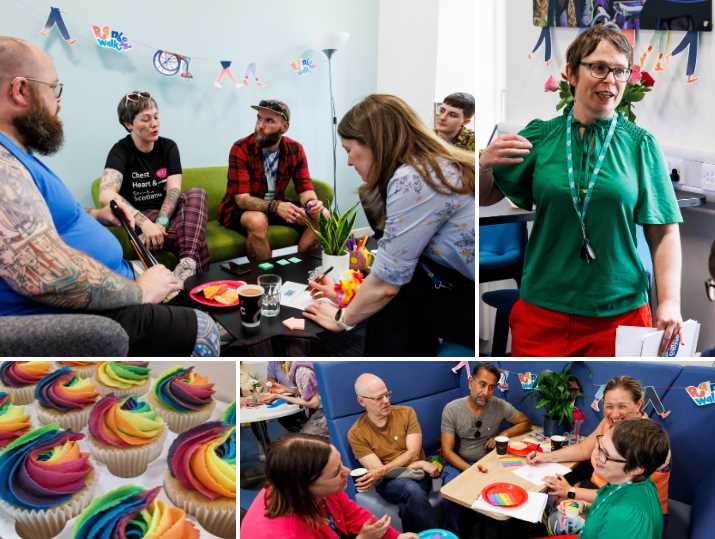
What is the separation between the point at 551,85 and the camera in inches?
41.8

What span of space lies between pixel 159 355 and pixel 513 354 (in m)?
0.66

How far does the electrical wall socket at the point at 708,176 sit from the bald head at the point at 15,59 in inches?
43.0

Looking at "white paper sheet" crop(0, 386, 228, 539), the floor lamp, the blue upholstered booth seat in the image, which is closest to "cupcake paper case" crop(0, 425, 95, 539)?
"white paper sheet" crop(0, 386, 228, 539)

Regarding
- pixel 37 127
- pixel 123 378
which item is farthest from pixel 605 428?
pixel 37 127

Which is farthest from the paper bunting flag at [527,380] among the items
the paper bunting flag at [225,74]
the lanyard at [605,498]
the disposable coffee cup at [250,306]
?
the paper bunting flag at [225,74]

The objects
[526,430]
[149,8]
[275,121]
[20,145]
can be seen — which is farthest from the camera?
[275,121]

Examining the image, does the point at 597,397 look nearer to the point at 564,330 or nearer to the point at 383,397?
the point at 564,330

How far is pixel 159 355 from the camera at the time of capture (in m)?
1.21

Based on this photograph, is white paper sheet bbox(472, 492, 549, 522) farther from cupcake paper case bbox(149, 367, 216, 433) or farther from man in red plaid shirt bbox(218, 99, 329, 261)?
man in red plaid shirt bbox(218, 99, 329, 261)

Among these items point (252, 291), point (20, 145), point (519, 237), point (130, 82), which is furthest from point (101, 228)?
point (519, 237)

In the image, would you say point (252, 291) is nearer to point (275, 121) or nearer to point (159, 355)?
point (159, 355)

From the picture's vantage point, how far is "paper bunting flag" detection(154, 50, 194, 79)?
1600 millimetres

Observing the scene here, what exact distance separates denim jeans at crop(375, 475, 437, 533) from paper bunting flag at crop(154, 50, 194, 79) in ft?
3.76

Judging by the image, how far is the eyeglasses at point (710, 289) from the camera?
1086 mm
